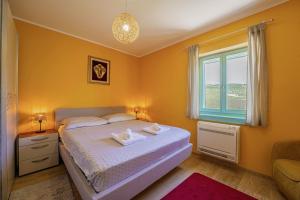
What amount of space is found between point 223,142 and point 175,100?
1.46 meters

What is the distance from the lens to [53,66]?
282cm

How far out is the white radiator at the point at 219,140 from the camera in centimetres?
230

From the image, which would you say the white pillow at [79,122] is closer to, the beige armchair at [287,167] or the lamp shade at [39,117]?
the lamp shade at [39,117]

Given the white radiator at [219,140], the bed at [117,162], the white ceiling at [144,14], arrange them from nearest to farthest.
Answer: the bed at [117,162] < the white ceiling at [144,14] < the white radiator at [219,140]

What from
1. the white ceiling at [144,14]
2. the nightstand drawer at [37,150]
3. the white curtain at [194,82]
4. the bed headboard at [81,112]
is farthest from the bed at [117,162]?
the white ceiling at [144,14]

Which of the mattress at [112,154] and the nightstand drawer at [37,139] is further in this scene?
the nightstand drawer at [37,139]

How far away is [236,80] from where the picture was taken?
2547 millimetres

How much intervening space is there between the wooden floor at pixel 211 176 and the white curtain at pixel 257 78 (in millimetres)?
875

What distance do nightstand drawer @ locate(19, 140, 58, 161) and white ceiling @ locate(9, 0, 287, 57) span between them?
2.26m

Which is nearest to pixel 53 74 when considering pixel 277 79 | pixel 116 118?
pixel 116 118

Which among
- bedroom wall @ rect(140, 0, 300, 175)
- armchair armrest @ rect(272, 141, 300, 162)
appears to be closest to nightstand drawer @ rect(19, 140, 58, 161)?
bedroom wall @ rect(140, 0, 300, 175)

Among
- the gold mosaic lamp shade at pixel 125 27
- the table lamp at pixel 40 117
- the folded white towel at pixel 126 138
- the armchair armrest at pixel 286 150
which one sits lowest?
the armchair armrest at pixel 286 150

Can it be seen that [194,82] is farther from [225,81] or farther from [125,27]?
[125,27]

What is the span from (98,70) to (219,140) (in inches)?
127
